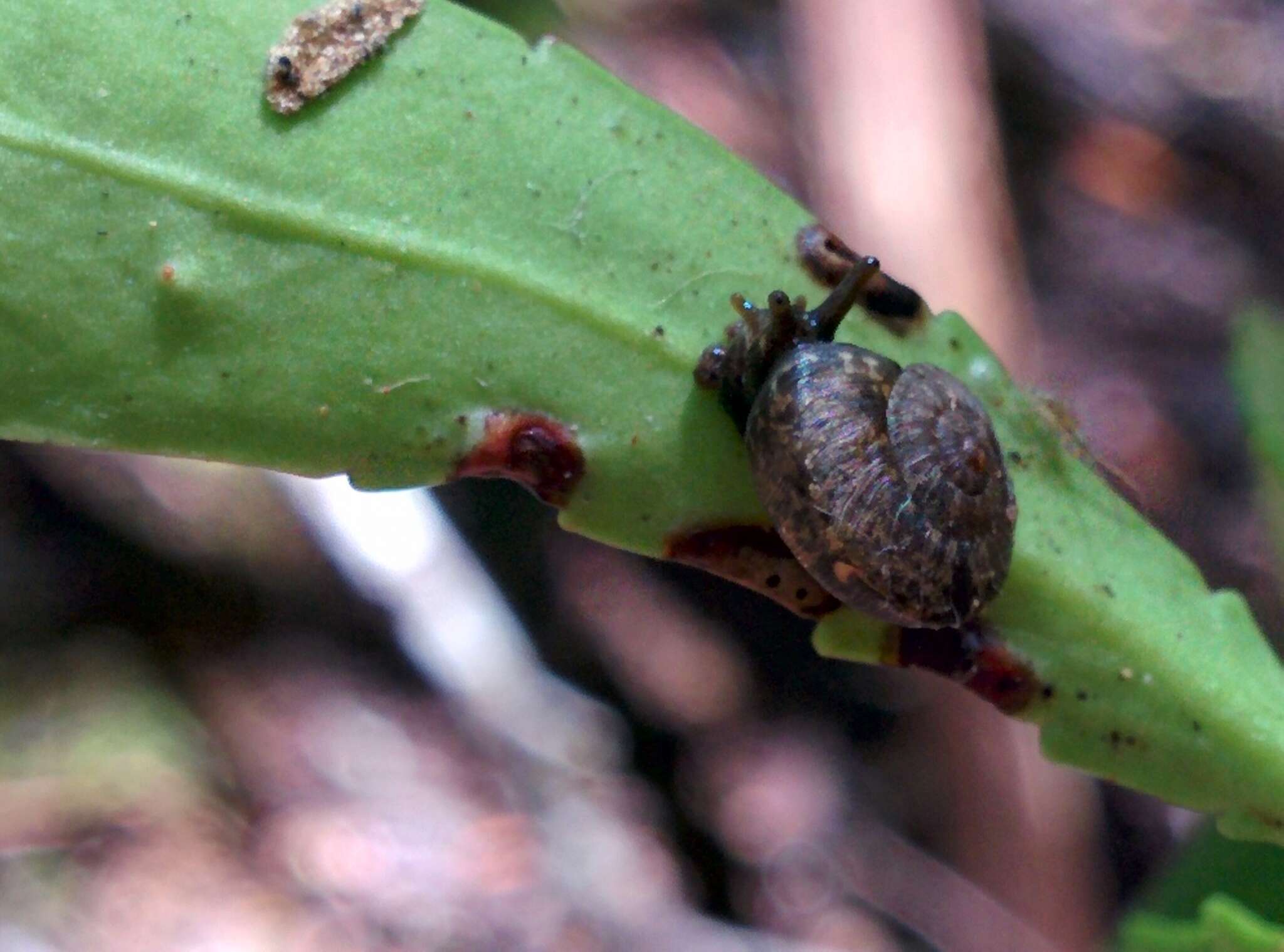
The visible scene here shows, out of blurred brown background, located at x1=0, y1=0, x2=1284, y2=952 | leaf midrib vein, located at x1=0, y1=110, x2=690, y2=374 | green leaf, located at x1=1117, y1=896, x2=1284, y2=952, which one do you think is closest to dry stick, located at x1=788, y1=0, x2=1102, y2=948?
blurred brown background, located at x1=0, y1=0, x2=1284, y2=952

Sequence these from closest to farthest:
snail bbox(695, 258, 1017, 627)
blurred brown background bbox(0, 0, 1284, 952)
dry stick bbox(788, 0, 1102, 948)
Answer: snail bbox(695, 258, 1017, 627) < blurred brown background bbox(0, 0, 1284, 952) < dry stick bbox(788, 0, 1102, 948)

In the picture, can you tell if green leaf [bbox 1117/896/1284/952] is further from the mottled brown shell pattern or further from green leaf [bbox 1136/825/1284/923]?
the mottled brown shell pattern

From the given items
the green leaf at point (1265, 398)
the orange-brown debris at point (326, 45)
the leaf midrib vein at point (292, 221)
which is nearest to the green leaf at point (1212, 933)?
the green leaf at point (1265, 398)

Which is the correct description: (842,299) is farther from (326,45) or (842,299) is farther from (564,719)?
(564,719)

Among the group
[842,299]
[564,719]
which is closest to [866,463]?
[842,299]

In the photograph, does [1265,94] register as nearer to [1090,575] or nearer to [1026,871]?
[1026,871]

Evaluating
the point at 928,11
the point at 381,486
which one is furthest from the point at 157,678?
the point at 928,11
